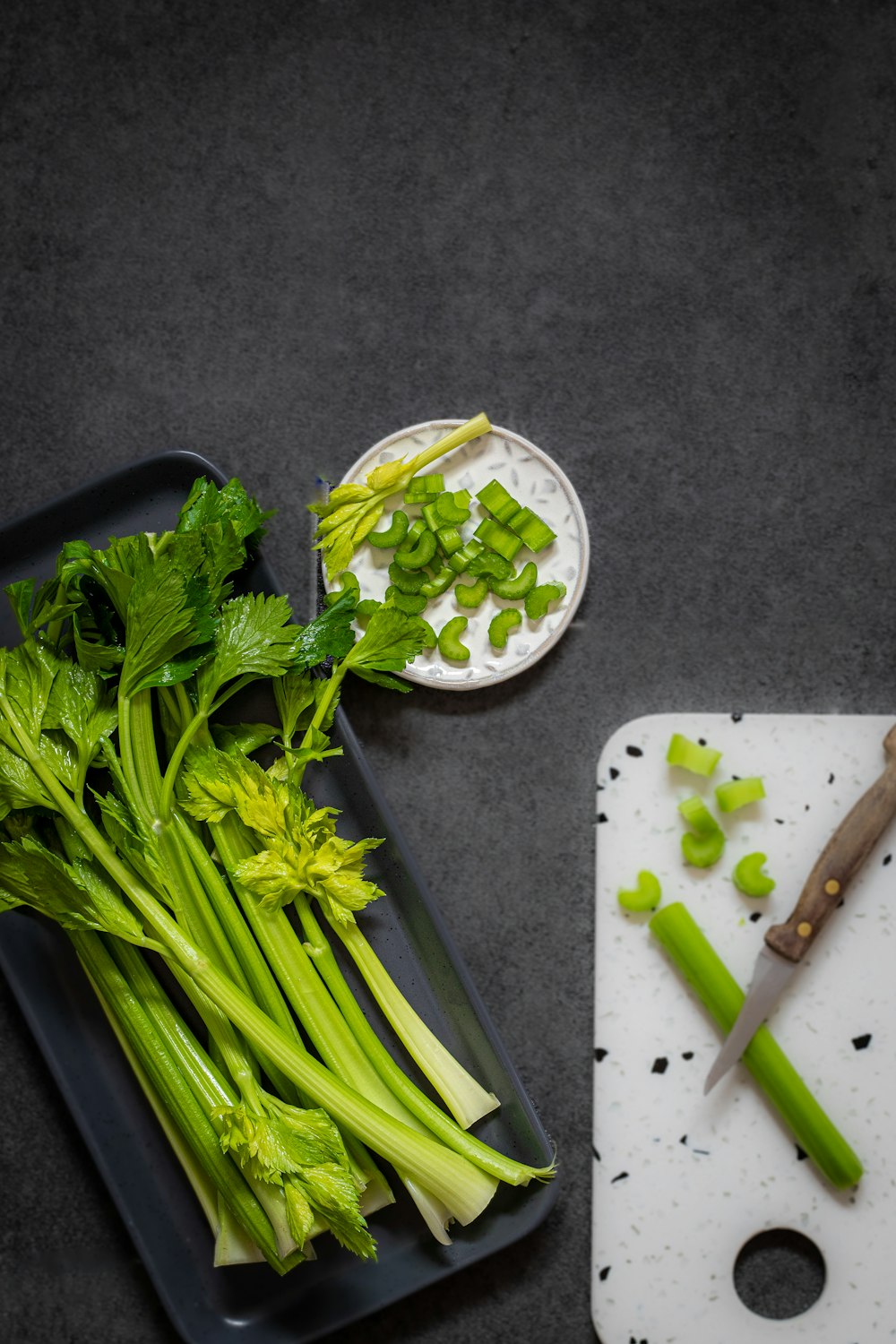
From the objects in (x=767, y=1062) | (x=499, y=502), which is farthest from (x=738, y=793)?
(x=499, y=502)

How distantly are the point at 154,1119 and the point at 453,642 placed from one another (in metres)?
0.93

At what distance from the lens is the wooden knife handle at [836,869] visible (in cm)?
160

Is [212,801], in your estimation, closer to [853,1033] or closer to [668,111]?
[853,1033]

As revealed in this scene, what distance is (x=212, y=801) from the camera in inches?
60.7

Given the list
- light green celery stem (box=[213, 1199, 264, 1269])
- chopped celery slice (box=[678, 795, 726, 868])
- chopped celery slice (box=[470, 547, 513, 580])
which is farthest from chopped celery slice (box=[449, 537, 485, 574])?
light green celery stem (box=[213, 1199, 264, 1269])

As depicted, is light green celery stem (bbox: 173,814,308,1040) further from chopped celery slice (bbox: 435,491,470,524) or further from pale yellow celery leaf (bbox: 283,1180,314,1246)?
chopped celery slice (bbox: 435,491,470,524)

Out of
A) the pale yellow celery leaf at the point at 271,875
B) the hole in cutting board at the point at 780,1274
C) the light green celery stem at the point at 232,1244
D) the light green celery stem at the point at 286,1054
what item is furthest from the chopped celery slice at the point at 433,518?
the hole in cutting board at the point at 780,1274

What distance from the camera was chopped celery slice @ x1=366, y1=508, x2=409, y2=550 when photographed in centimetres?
174

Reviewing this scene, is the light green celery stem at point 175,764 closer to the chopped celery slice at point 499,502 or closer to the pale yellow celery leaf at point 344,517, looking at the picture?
the pale yellow celery leaf at point 344,517

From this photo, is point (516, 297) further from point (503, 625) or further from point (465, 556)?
point (503, 625)

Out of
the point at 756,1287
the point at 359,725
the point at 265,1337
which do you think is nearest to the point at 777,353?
the point at 359,725

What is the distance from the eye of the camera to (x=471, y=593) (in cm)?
175

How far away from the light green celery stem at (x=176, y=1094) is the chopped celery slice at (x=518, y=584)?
33.7 inches

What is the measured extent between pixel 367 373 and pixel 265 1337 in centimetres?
163
